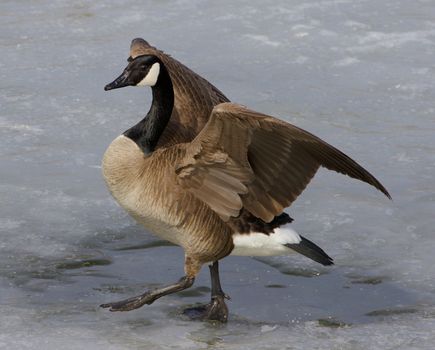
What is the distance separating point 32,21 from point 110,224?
3.68m

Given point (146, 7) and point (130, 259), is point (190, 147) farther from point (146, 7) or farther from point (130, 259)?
point (146, 7)

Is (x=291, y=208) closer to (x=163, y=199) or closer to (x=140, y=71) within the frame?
(x=163, y=199)

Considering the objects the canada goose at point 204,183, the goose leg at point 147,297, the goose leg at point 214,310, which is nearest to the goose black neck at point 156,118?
the canada goose at point 204,183

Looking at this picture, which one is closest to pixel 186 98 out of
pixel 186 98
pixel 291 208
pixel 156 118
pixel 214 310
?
pixel 186 98

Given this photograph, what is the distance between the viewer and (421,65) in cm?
834

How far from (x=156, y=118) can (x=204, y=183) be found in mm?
415

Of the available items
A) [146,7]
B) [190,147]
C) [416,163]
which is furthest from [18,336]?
[146,7]

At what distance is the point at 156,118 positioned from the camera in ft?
17.0

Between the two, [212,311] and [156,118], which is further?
[156,118]

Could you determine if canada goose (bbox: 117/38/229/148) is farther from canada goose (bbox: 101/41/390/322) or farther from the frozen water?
the frozen water

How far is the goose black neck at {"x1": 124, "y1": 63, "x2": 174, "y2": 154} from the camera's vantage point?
5.16 m

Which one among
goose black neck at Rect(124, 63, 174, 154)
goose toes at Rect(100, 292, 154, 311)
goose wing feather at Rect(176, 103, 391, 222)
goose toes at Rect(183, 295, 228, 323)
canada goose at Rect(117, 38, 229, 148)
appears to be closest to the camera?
goose wing feather at Rect(176, 103, 391, 222)

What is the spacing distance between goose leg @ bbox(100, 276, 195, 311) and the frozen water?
57 millimetres

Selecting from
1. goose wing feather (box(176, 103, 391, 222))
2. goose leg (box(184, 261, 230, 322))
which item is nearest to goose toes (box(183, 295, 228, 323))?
goose leg (box(184, 261, 230, 322))
